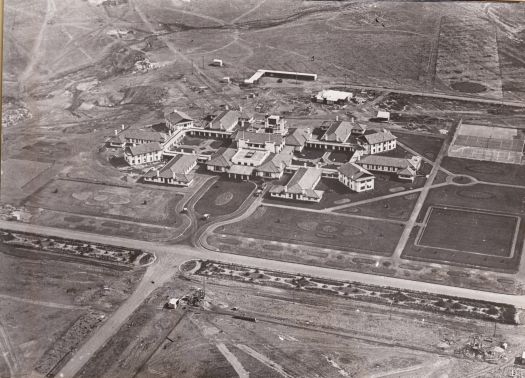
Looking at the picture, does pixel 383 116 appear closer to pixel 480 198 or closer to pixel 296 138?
pixel 296 138

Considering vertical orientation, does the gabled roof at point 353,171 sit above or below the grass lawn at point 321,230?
above

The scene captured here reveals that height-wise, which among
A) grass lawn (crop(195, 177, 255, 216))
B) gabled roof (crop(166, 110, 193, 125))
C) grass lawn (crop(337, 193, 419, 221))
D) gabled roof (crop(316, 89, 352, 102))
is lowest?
grass lawn (crop(337, 193, 419, 221))

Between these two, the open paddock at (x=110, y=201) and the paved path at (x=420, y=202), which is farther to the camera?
the open paddock at (x=110, y=201)

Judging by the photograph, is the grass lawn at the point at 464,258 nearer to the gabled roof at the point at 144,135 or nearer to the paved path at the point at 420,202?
the paved path at the point at 420,202

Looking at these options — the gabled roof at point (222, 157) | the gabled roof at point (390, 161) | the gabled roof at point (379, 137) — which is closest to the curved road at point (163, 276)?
the gabled roof at point (222, 157)

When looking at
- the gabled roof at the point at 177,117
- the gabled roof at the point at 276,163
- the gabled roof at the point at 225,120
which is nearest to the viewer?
the gabled roof at the point at 276,163

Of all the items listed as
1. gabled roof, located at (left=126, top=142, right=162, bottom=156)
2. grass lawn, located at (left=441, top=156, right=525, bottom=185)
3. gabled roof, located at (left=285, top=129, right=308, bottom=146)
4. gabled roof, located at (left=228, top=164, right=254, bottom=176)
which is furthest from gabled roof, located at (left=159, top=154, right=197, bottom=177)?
grass lawn, located at (left=441, top=156, right=525, bottom=185)

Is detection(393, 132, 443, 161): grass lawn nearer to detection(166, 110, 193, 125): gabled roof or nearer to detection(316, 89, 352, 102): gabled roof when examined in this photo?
detection(316, 89, 352, 102): gabled roof
